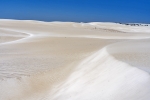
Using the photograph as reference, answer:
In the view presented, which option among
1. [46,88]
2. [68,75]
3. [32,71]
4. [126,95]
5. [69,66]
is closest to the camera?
[126,95]

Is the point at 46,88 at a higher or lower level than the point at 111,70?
lower

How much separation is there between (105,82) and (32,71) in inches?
153

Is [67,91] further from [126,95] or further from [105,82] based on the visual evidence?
[126,95]

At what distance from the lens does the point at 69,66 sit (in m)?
9.19

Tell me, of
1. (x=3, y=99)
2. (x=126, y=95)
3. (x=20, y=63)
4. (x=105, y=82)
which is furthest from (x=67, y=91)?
(x=20, y=63)

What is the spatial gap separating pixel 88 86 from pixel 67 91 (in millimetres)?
582

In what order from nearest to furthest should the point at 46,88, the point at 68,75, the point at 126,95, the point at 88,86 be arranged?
the point at 126,95 < the point at 88,86 < the point at 46,88 < the point at 68,75

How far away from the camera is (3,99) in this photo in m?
6.15

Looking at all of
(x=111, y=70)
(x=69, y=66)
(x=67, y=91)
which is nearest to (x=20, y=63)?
(x=69, y=66)

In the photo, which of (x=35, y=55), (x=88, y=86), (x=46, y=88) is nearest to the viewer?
(x=88, y=86)

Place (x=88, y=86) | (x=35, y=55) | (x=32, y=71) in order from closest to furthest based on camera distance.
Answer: (x=88, y=86)
(x=32, y=71)
(x=35, y=55)

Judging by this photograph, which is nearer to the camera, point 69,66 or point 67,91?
point 67,91

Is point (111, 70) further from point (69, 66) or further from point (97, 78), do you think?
point (69, 66)

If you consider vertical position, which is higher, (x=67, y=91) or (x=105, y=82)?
(x=105, y=82)
